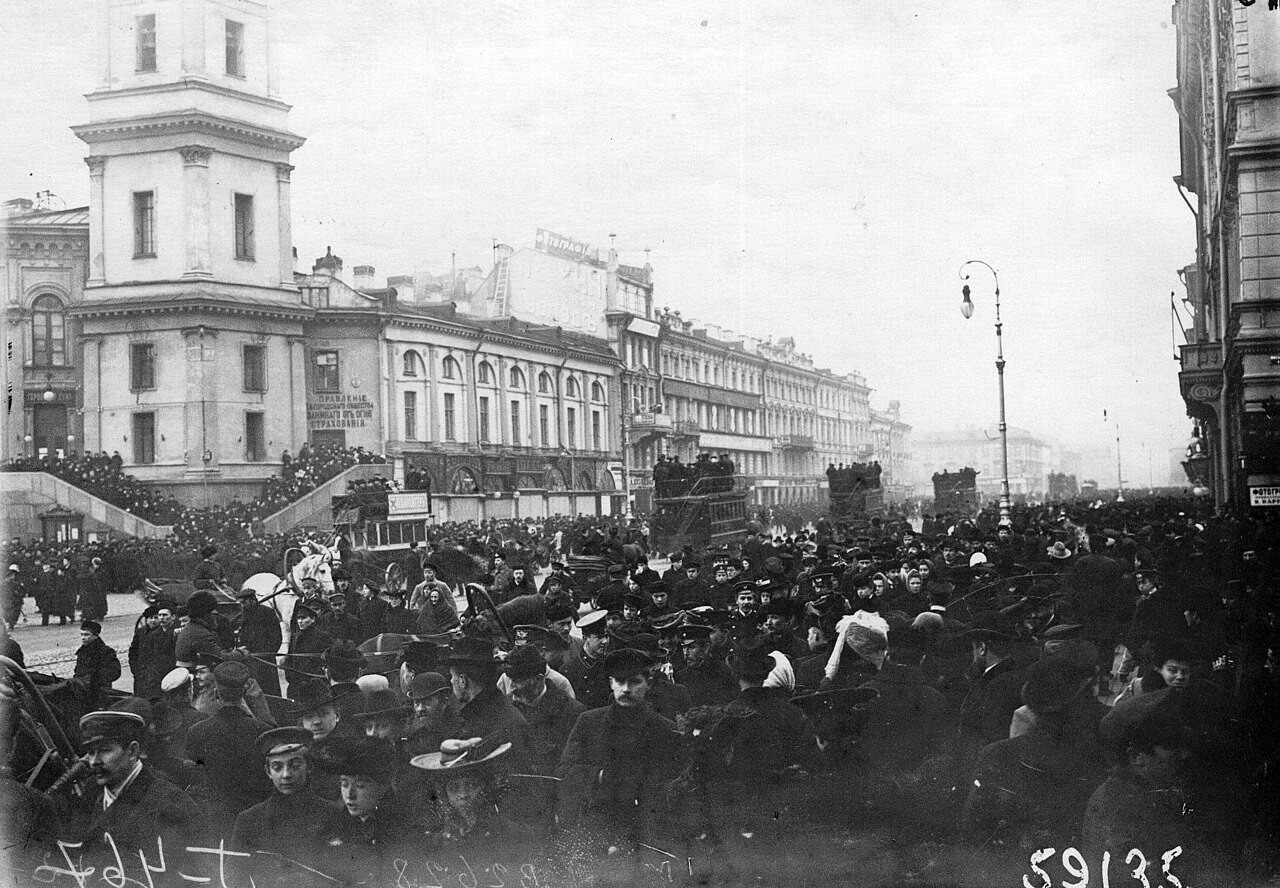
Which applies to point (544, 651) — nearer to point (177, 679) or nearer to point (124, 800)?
point (177, 679)

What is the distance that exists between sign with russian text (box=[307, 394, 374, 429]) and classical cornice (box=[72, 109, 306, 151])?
267cm

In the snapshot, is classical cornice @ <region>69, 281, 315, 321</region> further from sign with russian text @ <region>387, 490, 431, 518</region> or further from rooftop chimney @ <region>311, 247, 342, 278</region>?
sign with russian text @ <region>387, 490, 431, 518</region>

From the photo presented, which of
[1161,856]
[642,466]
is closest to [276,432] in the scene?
[1161,856]

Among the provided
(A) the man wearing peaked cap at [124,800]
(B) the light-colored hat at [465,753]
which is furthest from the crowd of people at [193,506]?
(B) the light-colored hat at [465,753]

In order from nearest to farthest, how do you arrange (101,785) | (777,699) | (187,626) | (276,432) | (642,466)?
1. (777,699)
2. (101,785)
3. (187,626)
4. (276,432)
5. (642,466)

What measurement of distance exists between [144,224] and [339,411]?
270 centimetres

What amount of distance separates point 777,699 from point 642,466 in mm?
18241

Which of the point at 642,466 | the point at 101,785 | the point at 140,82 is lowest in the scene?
the point at 101,785

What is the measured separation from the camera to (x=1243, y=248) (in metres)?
11.9

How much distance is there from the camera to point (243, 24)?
10.1 m

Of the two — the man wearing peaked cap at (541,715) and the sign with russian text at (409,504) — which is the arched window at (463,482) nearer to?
the sign with russian text at (409,504)

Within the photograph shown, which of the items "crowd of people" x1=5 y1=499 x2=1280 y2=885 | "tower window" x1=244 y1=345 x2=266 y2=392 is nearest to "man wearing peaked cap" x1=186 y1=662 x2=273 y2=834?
"crowd of people" x1=5 y1=499 x2=1280 y2=885

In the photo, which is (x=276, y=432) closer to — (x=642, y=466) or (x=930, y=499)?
(x=642, y=466)

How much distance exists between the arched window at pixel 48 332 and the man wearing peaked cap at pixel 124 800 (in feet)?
15.9
